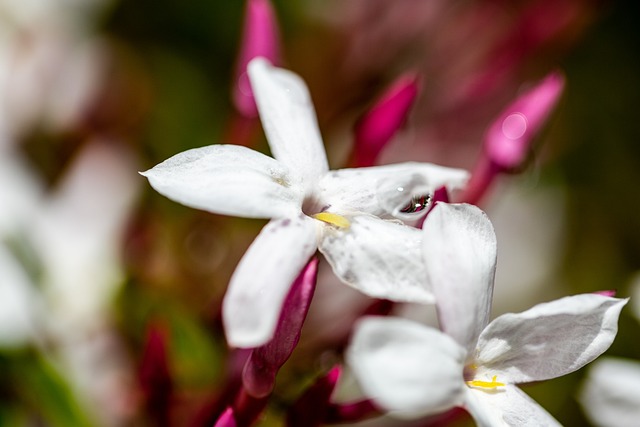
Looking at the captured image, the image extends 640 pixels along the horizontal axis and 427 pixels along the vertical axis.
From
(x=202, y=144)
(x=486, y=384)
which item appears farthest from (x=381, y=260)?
(x=202, y=144)

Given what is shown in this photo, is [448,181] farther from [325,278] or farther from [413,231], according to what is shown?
[325,278]

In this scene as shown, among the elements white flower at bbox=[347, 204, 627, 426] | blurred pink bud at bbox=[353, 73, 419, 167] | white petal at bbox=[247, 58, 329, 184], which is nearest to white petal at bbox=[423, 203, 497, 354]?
white flower at bbox=[347, 204, 627, 426]

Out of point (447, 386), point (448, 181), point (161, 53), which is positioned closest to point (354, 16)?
point (161, 53)

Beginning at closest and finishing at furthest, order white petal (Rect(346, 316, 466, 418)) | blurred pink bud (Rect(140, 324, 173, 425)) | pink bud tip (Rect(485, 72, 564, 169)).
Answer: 1. white petal (Rect(346, 316, 466, 418))
2. blurred pink bud (Rect(140, 324, 173, 425))
3. pink bud tip (Rect(485, 72, 564, 169))

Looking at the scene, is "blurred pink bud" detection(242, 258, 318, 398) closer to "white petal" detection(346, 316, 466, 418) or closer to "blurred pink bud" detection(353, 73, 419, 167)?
"white petal" detection(346, 316, 466, 418)

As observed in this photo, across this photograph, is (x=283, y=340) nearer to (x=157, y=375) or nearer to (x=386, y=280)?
(x=386, y=280)

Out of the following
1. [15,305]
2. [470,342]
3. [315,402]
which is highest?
[470,342]
